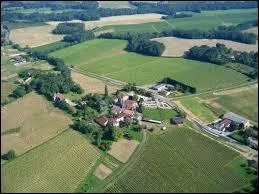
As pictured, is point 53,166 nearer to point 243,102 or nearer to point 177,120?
point 177,120

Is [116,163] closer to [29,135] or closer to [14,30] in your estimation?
[29,135]

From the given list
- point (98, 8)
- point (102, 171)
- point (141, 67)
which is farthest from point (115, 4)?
point (102, 171)

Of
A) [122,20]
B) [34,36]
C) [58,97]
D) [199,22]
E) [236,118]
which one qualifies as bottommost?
[34,36]

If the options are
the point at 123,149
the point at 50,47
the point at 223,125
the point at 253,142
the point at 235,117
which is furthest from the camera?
the point at 50,47

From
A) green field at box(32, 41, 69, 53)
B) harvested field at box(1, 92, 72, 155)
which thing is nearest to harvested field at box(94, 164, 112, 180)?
harvested field at box(1, 92, 72, 155)

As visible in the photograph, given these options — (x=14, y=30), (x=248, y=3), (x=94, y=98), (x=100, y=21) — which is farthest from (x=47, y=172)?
(x=248, y=3)
